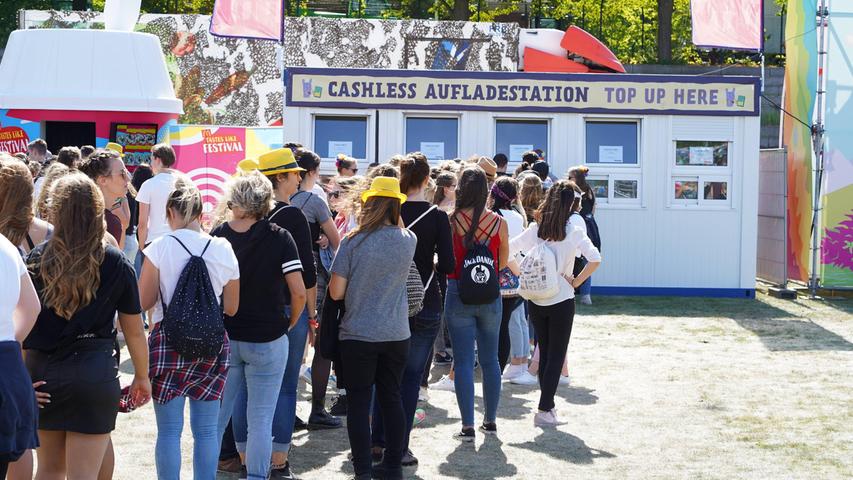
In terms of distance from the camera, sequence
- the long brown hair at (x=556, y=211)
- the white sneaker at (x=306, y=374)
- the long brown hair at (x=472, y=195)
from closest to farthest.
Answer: the long brown hair at (x=472, y=195) < the long brown hair at (x=556, y=211) < the white sneaker at (x=306, y=374)

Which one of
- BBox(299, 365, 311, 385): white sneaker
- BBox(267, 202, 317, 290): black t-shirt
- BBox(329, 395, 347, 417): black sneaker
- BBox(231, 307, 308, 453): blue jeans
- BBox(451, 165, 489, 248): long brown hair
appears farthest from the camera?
BBox(299, 365, 311, 385): white sneaker

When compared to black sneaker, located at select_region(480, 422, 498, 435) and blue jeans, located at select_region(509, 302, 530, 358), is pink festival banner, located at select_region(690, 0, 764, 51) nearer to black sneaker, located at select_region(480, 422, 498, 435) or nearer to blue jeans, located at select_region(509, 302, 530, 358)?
blue jeans, located at select_region(509, 302, 530, 358)

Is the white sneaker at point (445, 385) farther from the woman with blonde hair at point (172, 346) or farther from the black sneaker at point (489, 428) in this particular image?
the woman with blonde hair at point (172, 346)

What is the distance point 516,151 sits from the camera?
15.5m

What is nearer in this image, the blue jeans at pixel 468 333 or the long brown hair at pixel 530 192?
the blue jeans at pixel 468 333

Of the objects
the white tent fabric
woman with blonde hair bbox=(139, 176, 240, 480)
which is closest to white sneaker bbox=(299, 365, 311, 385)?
woman with blonde hair bbox=(139, 176, 240, 480)

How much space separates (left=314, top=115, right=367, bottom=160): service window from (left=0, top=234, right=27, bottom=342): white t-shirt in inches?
456

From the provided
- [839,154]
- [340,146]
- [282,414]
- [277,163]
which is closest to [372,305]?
[282,414]

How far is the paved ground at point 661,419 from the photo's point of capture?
22.6 ft

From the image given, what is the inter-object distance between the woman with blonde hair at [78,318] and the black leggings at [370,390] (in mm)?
1661

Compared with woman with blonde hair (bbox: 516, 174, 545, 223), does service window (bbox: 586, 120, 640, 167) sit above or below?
above

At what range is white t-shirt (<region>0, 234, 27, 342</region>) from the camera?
12.5ft

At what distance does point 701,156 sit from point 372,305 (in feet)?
34.4

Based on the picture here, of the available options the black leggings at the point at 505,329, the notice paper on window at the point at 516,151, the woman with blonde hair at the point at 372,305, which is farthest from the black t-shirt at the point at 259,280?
the notice paper on window at the point at 516,151
